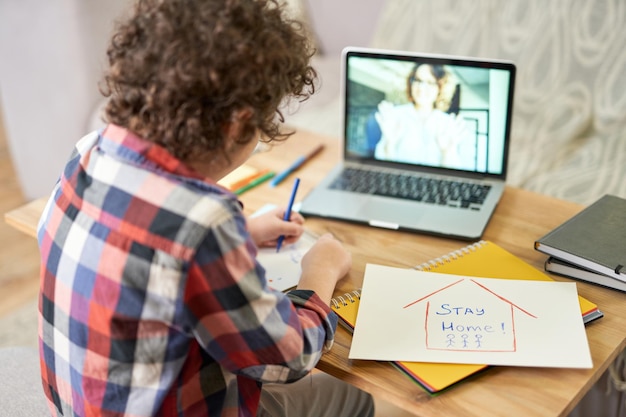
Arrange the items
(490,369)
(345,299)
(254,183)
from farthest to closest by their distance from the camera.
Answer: (254,183), (345,299), (490,369)

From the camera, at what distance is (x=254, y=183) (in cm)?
140

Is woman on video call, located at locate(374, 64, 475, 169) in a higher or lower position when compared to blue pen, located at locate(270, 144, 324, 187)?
higher

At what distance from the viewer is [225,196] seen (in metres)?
0.83

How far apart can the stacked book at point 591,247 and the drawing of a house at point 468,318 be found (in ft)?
0.44

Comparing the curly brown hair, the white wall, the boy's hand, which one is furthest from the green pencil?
the white wall

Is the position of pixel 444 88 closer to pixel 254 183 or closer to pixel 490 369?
pixel 254 183

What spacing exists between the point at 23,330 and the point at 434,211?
1.31 m

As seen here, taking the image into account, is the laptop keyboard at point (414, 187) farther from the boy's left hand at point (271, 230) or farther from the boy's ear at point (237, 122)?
the boy's ear at point (237, 122)

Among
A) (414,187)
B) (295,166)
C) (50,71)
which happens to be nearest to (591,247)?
(414,187)

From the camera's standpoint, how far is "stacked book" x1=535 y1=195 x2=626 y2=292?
104 centimetres

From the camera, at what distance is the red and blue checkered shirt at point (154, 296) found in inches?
31.2

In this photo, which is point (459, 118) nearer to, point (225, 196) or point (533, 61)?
point (225, 196)

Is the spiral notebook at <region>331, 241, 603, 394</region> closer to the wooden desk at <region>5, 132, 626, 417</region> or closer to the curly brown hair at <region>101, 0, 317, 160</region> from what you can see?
the wooden desk at <region>5, 132, 626, 417</region>

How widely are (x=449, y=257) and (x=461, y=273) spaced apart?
0.17 feet
